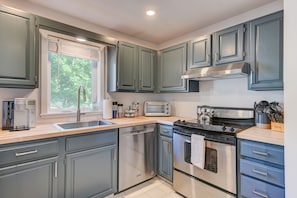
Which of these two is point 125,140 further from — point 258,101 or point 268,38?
point 268,38

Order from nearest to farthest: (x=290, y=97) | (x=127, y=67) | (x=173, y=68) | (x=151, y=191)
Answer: (x=290, y=97)
(x=151, y=191)
(x=127, y=67)
(x=173, y=68)

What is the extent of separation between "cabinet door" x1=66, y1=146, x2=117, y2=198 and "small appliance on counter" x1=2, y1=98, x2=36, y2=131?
61 centimetres

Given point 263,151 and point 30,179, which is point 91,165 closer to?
point 30,179

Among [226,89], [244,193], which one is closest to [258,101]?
[226,89]

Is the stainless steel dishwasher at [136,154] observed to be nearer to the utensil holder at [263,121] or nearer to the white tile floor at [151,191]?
the white tile floor at [151,191]

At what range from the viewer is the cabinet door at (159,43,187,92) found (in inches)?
105

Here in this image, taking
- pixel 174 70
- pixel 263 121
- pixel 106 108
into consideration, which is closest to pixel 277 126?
pixel 263 121

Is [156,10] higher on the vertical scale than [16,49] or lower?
higher

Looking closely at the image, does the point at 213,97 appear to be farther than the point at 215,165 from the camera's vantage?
Yes

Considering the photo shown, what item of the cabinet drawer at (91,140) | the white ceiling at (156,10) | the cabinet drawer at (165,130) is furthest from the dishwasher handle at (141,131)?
the white ceiling at (156,10)

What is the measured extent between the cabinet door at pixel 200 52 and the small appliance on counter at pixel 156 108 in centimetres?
90

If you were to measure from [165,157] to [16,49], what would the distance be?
87.9 inches

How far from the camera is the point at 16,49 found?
1697mm

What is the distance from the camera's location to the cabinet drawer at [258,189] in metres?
1.41
